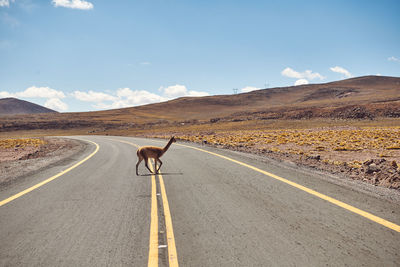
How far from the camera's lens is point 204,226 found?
4949 millimetres

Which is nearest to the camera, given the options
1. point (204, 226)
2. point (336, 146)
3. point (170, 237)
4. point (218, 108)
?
point (170, 237)

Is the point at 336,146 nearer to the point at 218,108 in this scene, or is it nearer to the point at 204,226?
the point at 204,226

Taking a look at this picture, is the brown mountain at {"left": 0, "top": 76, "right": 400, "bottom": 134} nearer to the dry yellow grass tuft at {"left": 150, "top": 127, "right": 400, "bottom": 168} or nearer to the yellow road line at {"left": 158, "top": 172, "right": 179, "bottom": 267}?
→ the dry yellow grass tuft at {"left": 150, "top": 127, "right": 400, "bottom": 168}

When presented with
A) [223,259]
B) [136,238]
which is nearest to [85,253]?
[136,238]

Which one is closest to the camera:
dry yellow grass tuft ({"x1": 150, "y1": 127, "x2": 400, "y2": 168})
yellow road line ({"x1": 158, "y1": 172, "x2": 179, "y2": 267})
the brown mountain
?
yellow road line ({"x1": 158, "y1": 172, "x2": 179, "y2": 267})

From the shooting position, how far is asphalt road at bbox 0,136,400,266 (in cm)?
382

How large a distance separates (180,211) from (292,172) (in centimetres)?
591

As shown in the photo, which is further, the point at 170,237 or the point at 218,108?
the point at 218,108

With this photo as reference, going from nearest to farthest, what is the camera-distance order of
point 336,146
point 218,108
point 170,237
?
point 170,237 → point 336,146 → point 218,108

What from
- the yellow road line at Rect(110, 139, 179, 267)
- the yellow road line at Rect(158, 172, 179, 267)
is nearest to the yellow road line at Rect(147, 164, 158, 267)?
the yellow road line at Rect(110, 139, 179, 267)

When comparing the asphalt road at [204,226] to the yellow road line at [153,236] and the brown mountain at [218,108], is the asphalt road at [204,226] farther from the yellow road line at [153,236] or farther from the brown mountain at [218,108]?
the brown mountain at [218,108]

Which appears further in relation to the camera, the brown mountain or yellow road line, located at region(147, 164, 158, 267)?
the brown mountain

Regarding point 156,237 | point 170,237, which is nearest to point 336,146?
point 170,237

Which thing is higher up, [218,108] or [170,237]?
[218,108]
